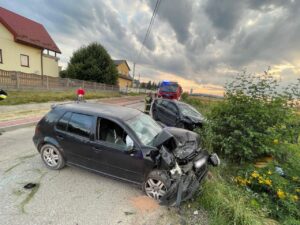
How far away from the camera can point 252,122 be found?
512 cm

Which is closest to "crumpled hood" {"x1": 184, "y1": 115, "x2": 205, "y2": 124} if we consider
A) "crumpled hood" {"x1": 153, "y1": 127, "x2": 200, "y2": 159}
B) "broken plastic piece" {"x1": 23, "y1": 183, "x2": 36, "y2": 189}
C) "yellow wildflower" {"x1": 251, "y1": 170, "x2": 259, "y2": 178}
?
"crumpled hood" {"x1": 153, "y1": 127, "x2": 200, "y2": 159}

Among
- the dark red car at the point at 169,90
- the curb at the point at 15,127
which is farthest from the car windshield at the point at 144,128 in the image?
the dark red car at the point at 169,90

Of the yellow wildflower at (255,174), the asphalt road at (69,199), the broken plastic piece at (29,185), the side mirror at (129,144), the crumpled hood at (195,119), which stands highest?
the side mirror at (129,144)

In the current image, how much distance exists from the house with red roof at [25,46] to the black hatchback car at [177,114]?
18642mm

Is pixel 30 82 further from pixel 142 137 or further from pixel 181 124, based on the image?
pixel 142 137

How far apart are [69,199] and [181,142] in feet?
7.97

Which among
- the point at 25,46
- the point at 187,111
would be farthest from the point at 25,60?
the point at 187,111

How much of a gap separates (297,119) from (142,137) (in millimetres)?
4756

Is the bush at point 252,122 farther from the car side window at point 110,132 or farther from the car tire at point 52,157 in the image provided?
the car tire at point 52,157

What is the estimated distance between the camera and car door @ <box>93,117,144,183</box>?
11.3 ft

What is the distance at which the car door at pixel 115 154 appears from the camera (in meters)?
3.45

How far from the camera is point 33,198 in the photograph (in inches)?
129

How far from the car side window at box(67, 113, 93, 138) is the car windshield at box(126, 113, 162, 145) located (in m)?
0.87

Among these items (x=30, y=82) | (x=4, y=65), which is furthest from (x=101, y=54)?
(x=30, y=82)
